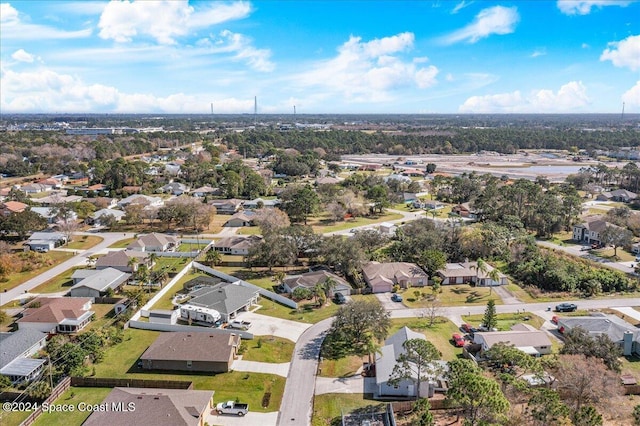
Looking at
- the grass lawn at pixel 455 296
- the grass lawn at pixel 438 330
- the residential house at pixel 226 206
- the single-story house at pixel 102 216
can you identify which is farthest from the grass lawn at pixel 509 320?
the single-story house at pixel 102 216

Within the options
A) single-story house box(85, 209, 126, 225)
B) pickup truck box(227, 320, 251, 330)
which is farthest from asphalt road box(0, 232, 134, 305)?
pickup truck box(227, 320, 251, 330)

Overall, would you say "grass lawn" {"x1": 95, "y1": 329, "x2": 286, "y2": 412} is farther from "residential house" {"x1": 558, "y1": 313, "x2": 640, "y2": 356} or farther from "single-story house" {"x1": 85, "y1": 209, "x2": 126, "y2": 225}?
"single-story house" {"x1": 85, "y1": 209, "x2": 126, "y2": 225}

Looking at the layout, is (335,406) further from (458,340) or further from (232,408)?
(458,340)

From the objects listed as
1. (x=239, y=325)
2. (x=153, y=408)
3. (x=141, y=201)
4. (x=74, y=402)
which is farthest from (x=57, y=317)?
(x=141, y=201)

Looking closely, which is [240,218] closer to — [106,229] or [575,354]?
[106,229]

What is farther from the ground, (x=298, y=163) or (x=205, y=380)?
(x=298, y=163)

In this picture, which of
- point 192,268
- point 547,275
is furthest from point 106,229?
point 547,275
